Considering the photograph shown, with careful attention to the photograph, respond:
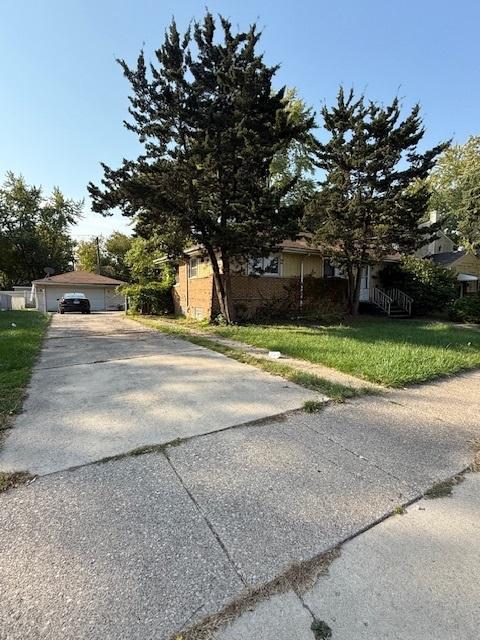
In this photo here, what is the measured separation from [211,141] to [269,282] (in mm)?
6193

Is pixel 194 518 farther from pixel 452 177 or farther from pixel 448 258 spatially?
pixel 452 177

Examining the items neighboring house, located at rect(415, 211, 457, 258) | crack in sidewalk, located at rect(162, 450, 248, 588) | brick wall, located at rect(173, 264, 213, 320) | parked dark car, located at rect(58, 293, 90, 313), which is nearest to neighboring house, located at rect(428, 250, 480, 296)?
neighboring house, located at rect(415, 211, 457, 258)

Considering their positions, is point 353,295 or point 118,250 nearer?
point 353,295

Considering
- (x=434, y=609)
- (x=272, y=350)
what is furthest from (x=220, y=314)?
(x=434, y=609)

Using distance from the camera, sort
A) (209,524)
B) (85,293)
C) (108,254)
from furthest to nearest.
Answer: (108,254) → (85,293) → (209,524)

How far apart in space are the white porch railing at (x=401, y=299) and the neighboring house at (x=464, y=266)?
4954 mm

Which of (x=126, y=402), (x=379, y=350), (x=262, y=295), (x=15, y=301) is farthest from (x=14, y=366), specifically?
(x=15, y=301)

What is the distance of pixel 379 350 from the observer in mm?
6961

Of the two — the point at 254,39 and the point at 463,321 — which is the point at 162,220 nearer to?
the point at 254,39

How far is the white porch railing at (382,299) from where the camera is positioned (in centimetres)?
1620

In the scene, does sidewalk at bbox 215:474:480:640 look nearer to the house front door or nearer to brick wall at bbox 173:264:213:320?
brick wall at bbox 173:264:213:320

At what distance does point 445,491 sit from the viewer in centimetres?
240

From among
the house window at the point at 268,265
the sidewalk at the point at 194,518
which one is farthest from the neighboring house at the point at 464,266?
the sidewalk at the point at 194,518

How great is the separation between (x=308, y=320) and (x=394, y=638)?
487 inches
